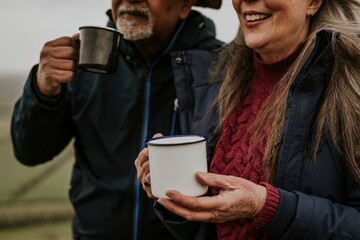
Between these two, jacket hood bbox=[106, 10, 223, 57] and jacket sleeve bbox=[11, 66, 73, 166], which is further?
jacket hood bbox=[106, 10, 223, 57]

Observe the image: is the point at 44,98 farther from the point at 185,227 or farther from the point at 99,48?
the point at 185,227

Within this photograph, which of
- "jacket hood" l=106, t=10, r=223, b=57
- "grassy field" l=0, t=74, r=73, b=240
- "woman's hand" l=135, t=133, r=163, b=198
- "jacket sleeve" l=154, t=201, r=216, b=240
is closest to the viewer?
"woman's hand" l=135, t=133, r=163, b=198

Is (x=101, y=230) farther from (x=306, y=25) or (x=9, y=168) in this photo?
(x=9, y=168)

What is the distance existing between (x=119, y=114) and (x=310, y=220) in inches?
39.2

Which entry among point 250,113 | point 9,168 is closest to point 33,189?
point 9,168

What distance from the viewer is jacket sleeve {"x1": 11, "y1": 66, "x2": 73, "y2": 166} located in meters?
1.97

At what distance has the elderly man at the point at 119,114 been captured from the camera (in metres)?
1.96

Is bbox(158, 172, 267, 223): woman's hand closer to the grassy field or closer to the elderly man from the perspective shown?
the elderly man

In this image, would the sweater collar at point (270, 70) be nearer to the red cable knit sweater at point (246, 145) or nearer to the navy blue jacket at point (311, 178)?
the red cable knit sweater at point (246, 145)

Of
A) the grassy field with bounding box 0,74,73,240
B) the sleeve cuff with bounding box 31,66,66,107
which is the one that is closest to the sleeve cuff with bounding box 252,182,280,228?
the sleeve cuff with bounding box 31,66,66,107

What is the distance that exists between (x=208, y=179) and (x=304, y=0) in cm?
60

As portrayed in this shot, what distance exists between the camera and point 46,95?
6.41ft

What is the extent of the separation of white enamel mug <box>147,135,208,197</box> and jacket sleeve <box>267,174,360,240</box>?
0.67 ft

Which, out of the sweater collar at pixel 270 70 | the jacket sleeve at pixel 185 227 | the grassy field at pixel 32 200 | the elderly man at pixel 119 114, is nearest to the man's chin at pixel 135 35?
the elderly man at pixel 119 114
